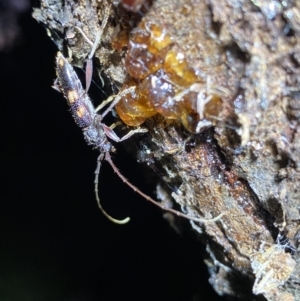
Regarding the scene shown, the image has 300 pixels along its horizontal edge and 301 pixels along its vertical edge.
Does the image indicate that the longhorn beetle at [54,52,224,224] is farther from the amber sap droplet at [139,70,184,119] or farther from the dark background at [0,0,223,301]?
the dark background at [0,0,223,301]

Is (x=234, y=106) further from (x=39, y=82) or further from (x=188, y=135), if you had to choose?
(x=39, y=82)

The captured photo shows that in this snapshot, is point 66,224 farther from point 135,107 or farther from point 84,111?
point 135,107

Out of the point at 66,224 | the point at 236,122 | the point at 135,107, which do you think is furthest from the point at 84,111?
the point at 66,224

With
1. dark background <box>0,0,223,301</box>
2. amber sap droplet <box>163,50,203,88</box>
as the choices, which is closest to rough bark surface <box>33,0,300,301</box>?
amber sap droplet <box>163,50,203,88</box>

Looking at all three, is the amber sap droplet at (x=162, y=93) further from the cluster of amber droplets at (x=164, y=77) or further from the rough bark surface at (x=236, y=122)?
the rough bark surface at (x=236, y=122)

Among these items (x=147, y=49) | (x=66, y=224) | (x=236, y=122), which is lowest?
(x=66, y=224)

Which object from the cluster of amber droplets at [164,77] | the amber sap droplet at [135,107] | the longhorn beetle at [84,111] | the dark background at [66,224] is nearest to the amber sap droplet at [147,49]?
the cluster of amber droplets at [164,77]

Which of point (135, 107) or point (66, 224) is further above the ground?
point (135, 107)

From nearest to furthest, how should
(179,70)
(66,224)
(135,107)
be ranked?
(179,70)
(135,107)
(66,224)
